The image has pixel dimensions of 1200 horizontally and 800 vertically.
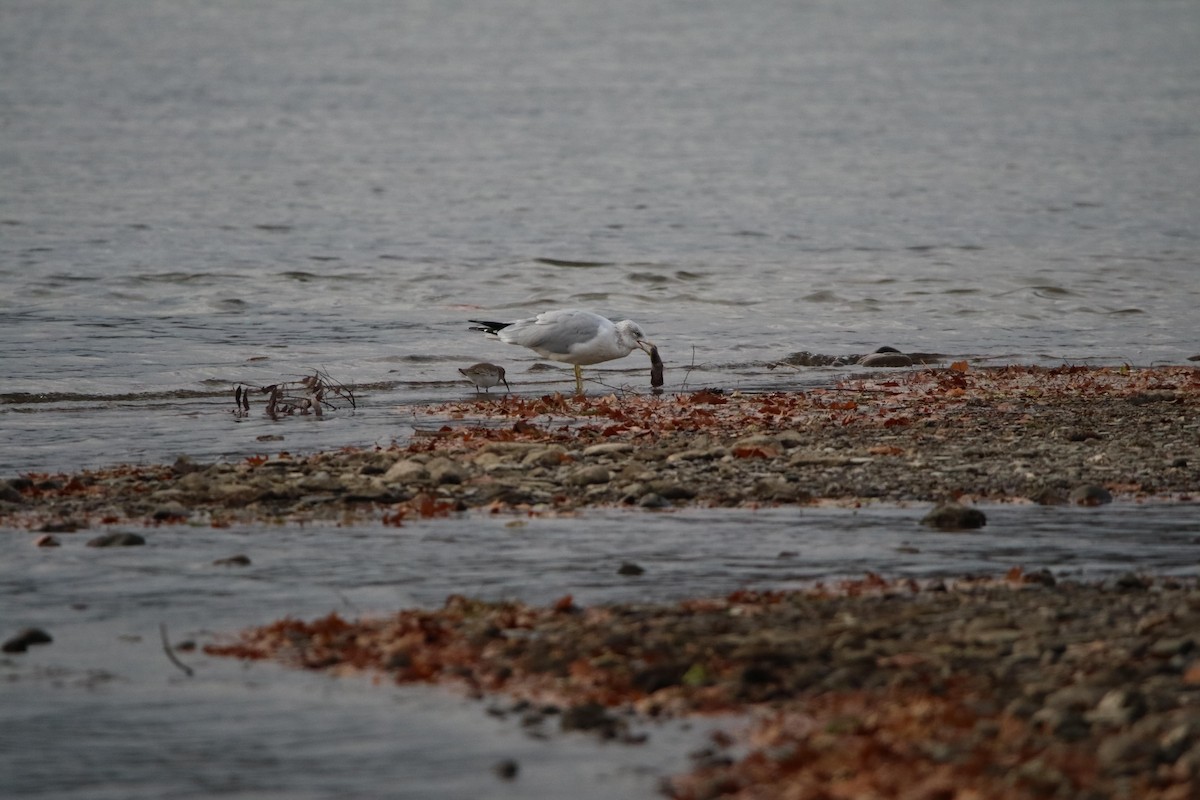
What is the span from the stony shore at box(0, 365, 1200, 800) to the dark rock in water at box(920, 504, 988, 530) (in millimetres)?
728

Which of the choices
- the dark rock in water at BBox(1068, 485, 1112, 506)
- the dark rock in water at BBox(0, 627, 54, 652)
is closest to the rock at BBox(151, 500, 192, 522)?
the dark rock in water at BBox(0, 627, 54, 652)

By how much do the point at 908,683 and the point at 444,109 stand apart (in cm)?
5346

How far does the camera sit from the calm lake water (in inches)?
227

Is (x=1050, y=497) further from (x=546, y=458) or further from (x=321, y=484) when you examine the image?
(x=321, y=484)

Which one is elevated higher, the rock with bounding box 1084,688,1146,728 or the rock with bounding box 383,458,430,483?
the rock with bounding box 383,458,430,483

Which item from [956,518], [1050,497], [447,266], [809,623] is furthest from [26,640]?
[447,266]

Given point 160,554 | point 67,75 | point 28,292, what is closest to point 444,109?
point 67,75

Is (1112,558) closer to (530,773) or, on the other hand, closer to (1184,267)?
(530,773)

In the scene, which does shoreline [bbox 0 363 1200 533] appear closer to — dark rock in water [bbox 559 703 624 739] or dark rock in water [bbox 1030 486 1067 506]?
dark rock in water [bbox 1030 486 1067 506]

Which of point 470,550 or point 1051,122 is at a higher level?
point 1051,122

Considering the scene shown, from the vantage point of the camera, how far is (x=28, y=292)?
2245 cm

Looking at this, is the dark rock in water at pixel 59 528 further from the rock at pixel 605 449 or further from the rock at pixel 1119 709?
the rock at pixel 1119 709

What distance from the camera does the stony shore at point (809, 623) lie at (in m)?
4.85

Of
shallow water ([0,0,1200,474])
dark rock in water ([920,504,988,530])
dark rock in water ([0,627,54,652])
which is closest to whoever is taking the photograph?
dark rock in water ([0,627,54,652])
